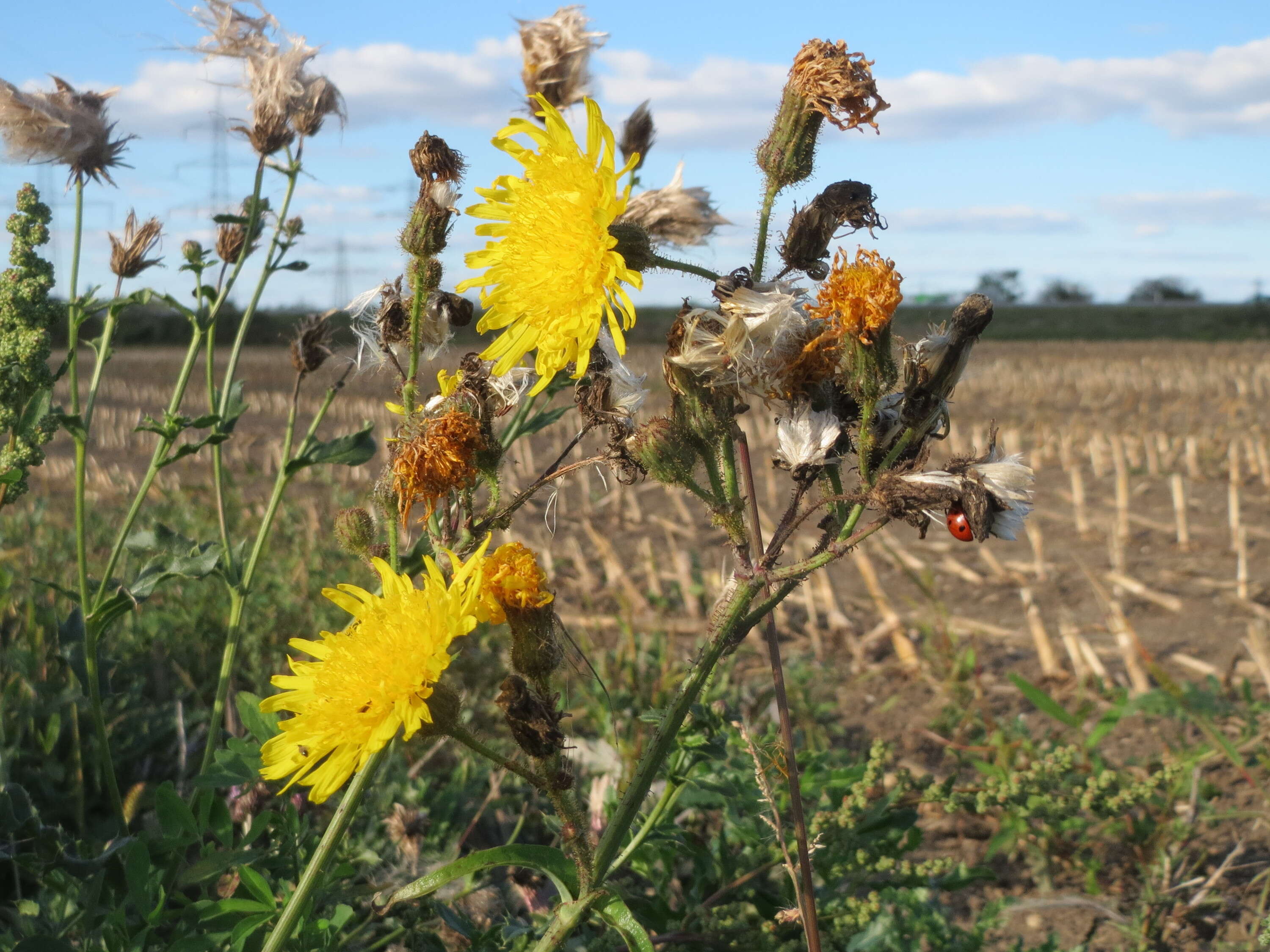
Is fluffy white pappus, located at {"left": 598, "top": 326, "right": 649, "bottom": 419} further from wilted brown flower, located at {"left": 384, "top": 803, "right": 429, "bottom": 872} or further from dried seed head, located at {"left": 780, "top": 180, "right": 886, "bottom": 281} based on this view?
wilted brown flower, located at {"left": 384, "top": 803, "right": 429, "bottom": 872}

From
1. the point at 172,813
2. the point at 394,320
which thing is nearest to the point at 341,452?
the point at 394,320

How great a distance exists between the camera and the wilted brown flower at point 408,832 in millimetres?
2299

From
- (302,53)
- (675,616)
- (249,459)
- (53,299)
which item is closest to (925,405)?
(53,299)

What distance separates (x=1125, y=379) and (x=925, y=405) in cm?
1517

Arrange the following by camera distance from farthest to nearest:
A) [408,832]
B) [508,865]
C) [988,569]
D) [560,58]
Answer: [988,569] < [560,58] < [408,832] < [508,865]

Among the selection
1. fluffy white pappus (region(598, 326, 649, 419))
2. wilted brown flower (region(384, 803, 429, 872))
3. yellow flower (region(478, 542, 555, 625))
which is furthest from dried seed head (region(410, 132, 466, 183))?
wilted brown flower (region(384, 803, 429, 872))

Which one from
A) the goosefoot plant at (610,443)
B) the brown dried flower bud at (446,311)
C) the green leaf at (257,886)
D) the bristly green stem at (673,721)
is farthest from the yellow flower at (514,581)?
the green leaf at (257,886)

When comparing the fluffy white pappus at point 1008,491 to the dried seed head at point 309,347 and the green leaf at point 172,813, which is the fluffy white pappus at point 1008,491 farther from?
the dried seed head at point 309,347

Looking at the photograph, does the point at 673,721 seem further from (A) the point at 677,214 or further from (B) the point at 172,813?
(A) the point at 677,214

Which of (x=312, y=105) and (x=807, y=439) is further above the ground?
(x=312, y=105)

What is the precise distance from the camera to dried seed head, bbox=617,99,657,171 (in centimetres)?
251

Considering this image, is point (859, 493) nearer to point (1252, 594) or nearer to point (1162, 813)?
point (1162, 813)

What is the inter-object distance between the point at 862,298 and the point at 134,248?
5.54 ft

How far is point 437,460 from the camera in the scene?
1534 millimetres
